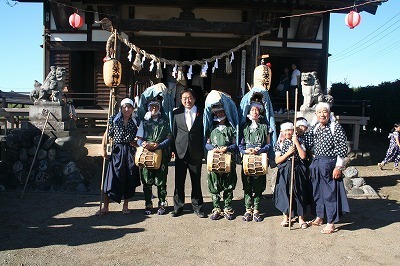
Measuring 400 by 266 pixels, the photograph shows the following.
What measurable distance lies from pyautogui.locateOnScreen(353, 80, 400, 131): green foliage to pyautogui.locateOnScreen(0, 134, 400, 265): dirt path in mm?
9830

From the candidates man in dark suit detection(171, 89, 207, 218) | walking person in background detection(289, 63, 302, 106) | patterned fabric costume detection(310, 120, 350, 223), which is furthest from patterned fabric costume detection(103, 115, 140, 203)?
walking person in background detection(289, 63, 302, 106)

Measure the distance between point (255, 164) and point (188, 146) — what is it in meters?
1.02

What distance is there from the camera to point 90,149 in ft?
35.5

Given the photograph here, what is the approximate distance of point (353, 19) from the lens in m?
9.43

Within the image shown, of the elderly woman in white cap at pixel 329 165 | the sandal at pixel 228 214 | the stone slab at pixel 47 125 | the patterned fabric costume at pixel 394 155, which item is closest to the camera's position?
the elderly woman in white cap at pixel 329 165

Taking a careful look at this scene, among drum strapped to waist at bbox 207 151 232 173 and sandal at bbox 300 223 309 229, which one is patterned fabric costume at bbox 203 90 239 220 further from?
sandal at bbox 300 223 309 229

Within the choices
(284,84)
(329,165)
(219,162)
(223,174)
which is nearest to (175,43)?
(284,84)

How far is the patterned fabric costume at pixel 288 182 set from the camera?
5.29 meters

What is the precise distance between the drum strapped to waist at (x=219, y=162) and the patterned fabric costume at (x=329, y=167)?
1.17 metres

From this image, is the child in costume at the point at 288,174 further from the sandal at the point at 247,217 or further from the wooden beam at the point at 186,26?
the wooden beam at the point at 186,26

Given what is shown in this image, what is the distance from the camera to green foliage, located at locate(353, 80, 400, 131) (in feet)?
49.0

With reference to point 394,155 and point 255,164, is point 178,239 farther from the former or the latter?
point 394,155

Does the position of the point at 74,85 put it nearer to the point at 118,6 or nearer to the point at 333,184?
the point at 118,6

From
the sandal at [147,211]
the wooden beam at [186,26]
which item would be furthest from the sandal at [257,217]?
the wooden beam at [186,26]
